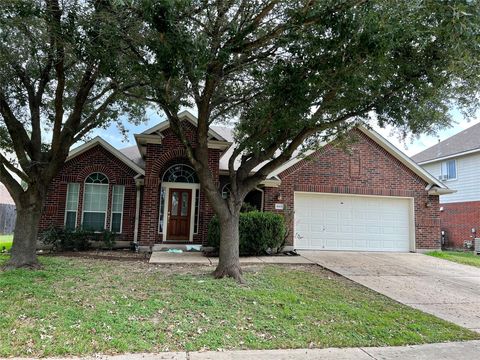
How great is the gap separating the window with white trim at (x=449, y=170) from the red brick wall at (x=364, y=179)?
25.0 ft

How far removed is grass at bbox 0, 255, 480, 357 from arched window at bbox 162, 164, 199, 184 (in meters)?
6.17

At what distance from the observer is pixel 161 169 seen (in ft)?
43.3

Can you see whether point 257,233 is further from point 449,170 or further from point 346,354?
point 449,170

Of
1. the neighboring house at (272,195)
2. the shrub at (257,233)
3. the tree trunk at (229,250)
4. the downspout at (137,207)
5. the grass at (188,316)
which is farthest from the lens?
the downspout at (137,207)

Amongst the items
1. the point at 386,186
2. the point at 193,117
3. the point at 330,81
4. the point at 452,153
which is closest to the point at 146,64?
the point at 330,81

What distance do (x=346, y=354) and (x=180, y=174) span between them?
1042 centimetres

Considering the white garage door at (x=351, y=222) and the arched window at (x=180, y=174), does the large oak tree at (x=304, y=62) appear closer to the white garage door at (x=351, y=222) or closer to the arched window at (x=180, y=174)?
the arched window at (x=180, y=174)

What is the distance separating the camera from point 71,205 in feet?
45.0

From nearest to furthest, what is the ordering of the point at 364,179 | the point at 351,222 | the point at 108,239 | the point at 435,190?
the point at 108,239
the point at 351,222
the point at 364,179
the point at 435,190

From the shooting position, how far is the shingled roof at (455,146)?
20372 mm

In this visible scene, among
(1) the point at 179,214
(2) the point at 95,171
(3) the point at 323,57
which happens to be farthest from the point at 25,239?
(3) the point at 323,57

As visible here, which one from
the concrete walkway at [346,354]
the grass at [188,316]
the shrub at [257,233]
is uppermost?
the shrub at [257,233]

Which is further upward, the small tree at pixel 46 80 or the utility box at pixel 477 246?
the small tree at pixel 46 80

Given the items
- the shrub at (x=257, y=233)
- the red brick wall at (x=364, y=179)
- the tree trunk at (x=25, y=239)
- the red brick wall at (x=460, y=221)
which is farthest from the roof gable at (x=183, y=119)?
the red brick wall at (x=460, y=221)
